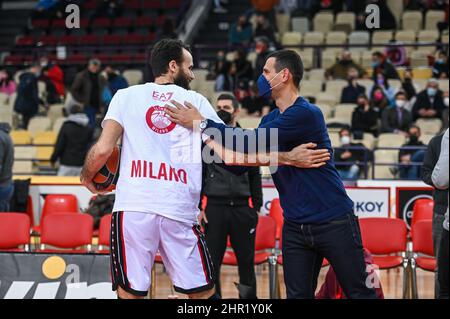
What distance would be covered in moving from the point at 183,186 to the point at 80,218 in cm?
445

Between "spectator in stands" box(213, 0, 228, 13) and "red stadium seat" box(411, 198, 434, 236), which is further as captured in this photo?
"spectator in stands" box(213, 0, 228, 13)

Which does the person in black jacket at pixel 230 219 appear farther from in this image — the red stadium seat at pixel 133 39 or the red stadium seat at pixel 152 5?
the red stadium seat at pixel 152 5

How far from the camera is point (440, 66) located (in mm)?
16219

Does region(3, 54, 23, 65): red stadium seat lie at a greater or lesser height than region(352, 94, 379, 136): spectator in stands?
greater

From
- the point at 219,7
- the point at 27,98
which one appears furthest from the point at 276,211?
the point at 219,7

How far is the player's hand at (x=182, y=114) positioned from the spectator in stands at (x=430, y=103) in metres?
10.6

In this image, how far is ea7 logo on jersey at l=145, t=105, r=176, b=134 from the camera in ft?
16.8

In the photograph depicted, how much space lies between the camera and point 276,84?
5.47m

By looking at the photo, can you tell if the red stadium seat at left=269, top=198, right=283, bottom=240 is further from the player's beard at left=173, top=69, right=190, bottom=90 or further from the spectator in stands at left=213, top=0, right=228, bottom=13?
the spectator in stands at left=213, top=0, right=228, bottom=13

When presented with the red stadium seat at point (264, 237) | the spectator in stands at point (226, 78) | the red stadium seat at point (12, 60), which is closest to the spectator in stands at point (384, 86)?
the spectator in stands at point (226, 78)

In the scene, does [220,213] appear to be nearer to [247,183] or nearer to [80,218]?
[247,183]

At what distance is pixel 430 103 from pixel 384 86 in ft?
3.02

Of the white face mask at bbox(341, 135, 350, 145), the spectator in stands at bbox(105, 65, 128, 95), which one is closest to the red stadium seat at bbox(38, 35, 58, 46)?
the spectator in stands at bbox(105, 65, 128, 95)

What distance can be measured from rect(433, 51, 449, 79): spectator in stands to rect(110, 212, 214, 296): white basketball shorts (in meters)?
11.8
